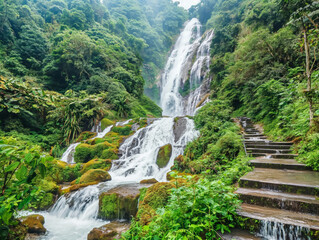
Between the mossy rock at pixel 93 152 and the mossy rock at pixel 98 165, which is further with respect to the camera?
the mossy rock at pixel 93 152

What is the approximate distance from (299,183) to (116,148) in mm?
9153

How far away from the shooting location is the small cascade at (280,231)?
172cm

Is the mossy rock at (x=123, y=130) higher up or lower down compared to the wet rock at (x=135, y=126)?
lower down

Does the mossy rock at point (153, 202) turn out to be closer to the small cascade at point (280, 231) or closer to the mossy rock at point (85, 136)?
the small cascade at point (280, 231)

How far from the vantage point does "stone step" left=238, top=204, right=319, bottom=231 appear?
1.80m

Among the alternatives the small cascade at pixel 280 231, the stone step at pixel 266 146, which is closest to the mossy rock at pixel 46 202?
the small cascade at pixel 280 231

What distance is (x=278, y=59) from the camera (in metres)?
9.52

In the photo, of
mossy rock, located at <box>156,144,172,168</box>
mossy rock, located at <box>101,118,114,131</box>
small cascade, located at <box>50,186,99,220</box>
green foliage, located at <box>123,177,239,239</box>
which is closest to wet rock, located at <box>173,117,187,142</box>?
mossy rock, located at <box>156,144,172,168</box>

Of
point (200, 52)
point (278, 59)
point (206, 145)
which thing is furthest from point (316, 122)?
point (200, 52)

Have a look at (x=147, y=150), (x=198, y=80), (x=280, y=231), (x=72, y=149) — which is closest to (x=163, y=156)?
(x=147, y=150)

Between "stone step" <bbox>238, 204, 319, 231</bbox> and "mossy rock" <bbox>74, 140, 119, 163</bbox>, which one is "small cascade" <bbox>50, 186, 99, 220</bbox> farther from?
"stone step" <bbox>238, 204, 319, 231</bbox>

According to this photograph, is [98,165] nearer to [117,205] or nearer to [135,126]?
[117,205]

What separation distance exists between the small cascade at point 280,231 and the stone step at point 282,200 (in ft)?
1.68

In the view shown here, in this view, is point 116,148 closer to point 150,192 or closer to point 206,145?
point 206,145
